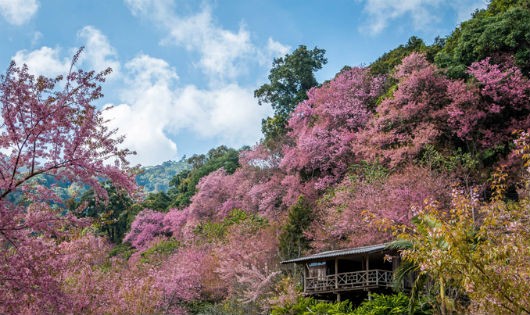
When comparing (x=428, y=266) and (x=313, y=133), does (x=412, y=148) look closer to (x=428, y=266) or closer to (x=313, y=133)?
(x=313, y=133)

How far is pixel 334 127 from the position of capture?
33.5 meters

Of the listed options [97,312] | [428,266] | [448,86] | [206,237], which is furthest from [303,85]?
[428,266]

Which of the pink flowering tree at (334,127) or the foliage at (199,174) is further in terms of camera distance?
the foliage at (199,174)

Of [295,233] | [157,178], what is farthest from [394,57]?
[157,178]

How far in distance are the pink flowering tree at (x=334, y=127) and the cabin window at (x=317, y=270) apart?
23.9 ft

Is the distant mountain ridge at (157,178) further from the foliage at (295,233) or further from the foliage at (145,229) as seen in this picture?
the foliage at (295,233)

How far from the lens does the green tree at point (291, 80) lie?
46000 millimetres

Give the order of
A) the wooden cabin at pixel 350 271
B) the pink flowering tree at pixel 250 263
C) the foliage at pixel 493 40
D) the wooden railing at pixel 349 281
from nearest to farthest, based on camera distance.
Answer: the wooden cabin at pixel 350 271 < the wooden railing at pixel 349 281 < the pink flowering tree at pixel 250 263 < the foliage at pixel 493 40

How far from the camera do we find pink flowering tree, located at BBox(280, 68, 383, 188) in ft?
104

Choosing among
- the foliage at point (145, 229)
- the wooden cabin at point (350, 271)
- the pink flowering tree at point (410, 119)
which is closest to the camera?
the wooden cabin at point (350, 271)

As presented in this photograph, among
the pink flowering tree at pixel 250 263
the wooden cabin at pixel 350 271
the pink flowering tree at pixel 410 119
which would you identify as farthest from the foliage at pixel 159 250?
the pink flowering tree at pixel 410 119

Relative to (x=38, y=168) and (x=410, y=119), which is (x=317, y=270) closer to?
(x=410, y=119)

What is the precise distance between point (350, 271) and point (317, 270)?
5.45 ft

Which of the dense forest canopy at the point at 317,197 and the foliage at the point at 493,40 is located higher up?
the foliage at the point at 493,40
